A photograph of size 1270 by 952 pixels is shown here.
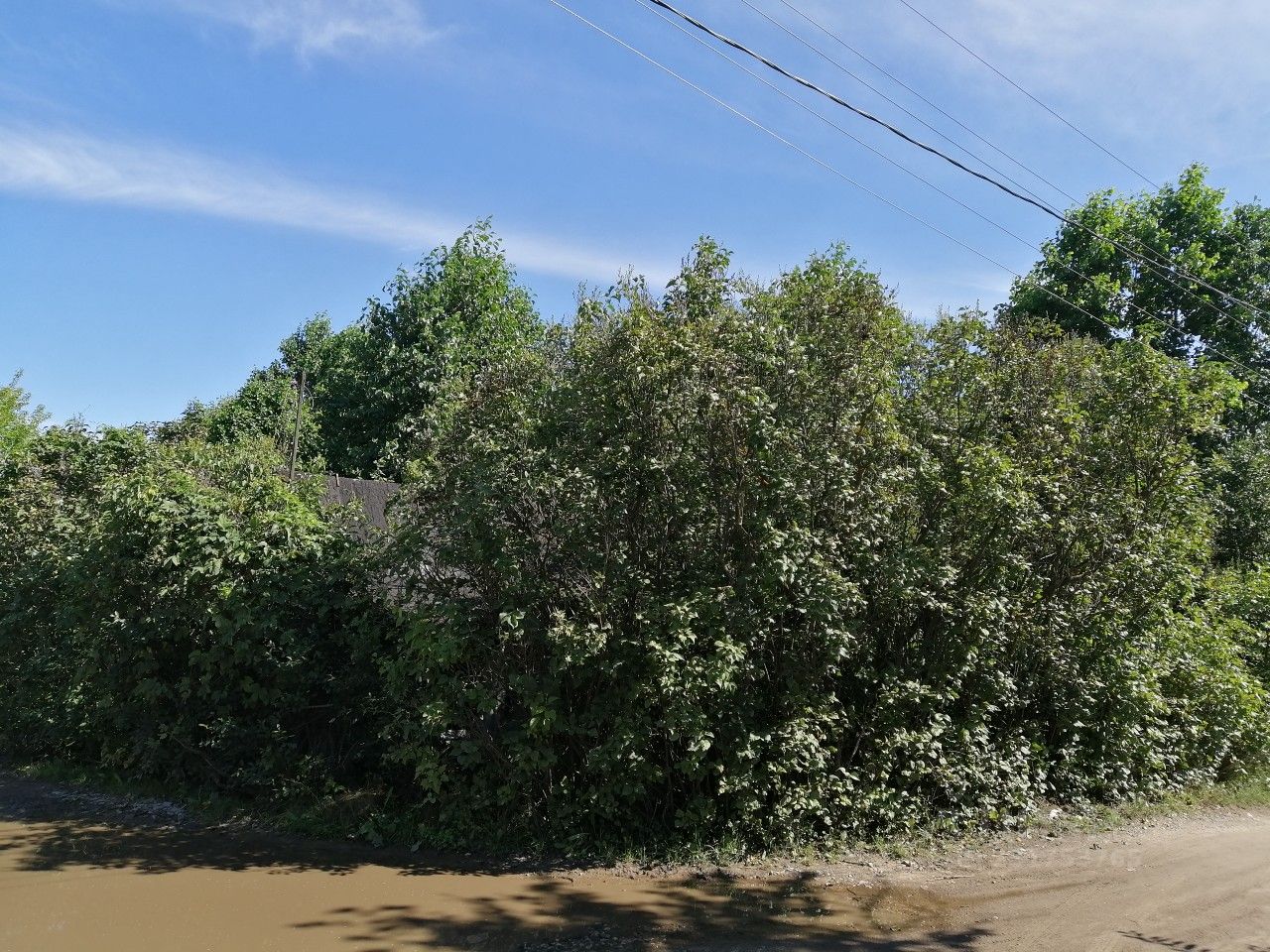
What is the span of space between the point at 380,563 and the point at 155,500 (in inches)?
85.5

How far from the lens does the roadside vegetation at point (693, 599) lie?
22.5 ft

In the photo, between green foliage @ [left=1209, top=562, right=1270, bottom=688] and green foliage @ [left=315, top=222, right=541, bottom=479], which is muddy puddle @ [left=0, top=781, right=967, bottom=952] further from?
green foliage @ [left=315, top=222, right=541, bottom=479]

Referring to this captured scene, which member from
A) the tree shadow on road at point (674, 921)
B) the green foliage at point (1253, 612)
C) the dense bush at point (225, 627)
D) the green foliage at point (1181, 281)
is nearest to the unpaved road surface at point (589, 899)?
the tree shadow on road at point (674, 921)

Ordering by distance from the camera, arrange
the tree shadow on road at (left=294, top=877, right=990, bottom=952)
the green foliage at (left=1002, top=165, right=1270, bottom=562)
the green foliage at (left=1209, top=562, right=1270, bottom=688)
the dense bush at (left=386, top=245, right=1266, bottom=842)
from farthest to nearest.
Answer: the green foliage at (left=1002, top=165, right=1270, bottom=562) → the green foliage at (left=1209, top=562, right=1270, bottom=688) → the dense bush at (left=386, top=245, right=1266, bottom=842) → the tree shadow on road at (left=294, top=877, right=990, bottom=952)

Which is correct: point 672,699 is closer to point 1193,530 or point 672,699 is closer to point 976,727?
point 976,727

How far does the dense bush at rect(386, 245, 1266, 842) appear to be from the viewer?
679 cm

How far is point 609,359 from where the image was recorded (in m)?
7.04

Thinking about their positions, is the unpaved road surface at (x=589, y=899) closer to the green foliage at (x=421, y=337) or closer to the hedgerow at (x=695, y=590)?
the hedgerow at (x=695, y=590)

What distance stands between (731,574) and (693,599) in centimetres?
42

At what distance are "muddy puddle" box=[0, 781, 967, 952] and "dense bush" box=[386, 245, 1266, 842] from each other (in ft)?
2.26

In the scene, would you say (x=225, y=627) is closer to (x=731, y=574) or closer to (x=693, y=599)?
(x=693, y=599)

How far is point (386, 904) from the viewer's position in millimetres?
6105

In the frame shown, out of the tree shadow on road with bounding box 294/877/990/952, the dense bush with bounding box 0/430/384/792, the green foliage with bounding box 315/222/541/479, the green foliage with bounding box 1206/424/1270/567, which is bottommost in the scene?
the tree shadow on road with bounding box 294/877/990/952

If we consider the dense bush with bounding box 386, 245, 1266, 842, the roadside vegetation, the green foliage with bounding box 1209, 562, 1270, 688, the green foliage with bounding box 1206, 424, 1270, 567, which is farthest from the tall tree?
the dense bush with bounding box 386, 245, 1266, 842
